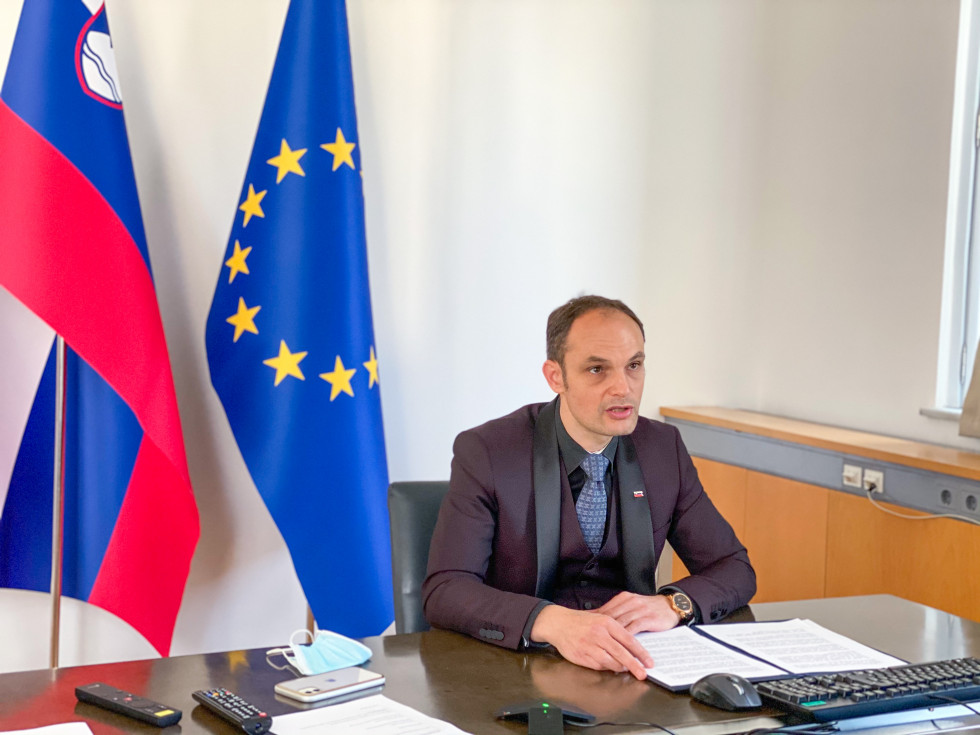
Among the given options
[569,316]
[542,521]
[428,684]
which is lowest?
[428,684]

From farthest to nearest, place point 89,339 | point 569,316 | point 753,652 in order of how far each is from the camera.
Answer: point 89,339, point 569,316, point 753,652

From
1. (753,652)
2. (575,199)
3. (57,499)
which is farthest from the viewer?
(575,199)

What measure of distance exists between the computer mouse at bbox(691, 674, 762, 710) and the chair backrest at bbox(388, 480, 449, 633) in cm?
80

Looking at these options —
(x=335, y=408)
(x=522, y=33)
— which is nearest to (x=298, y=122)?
(x=335, y=408)

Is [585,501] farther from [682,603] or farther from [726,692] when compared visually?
[726,692]

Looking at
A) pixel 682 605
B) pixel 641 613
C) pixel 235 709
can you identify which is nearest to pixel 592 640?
pixel 641 613

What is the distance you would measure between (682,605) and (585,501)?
347mm

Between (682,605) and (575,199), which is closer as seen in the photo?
(682,605)

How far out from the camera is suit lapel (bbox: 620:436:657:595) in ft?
7.18

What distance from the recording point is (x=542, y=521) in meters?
2.14

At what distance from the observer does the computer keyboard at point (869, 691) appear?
1452 mm

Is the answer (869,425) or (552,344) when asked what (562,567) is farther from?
(869,425)

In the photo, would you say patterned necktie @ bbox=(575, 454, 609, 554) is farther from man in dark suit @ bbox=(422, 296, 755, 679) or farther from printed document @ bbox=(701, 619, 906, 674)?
printed document @ bbox=(701, 619, 906, 674)

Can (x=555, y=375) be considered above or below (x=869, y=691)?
above
